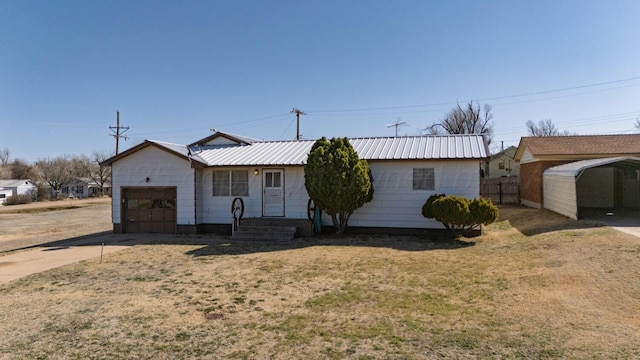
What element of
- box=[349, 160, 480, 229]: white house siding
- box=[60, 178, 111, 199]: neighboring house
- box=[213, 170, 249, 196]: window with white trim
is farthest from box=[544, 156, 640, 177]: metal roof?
box=[60, 178, 111, 199]: neighboring house

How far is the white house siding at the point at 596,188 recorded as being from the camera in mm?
20109

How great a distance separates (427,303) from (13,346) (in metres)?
6.10

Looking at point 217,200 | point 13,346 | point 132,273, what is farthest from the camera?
point 217,200

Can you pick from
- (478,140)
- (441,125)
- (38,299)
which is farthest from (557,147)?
(441,125)

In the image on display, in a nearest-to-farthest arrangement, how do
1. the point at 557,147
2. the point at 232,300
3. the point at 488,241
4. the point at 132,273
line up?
the point at 232,300 → the point at 132,273 → the point at 488,241 → the point at 557,147

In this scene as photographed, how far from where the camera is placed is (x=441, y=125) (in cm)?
5103

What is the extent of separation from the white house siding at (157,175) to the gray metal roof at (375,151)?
92 centimetres

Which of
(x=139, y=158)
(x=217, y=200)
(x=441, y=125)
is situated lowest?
(x=217, y=200)

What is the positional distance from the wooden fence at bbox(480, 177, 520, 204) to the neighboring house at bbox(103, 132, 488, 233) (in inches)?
401

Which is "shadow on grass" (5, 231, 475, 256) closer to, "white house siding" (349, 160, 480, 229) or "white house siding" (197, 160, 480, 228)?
"white house siding" (349, 160, 480, 229)

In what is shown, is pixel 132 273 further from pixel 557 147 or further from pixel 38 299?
pixel 557 147

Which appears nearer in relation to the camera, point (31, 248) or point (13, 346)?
point (13, 346)

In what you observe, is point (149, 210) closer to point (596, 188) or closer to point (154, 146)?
point (154, 146)

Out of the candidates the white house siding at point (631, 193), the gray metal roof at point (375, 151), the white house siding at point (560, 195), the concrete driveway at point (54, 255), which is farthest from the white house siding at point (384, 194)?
the white house siding at point (631, 193)
